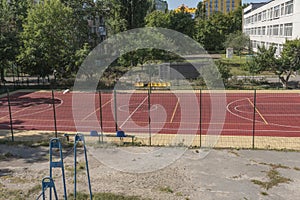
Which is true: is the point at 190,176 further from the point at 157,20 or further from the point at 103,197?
the point at 157,20

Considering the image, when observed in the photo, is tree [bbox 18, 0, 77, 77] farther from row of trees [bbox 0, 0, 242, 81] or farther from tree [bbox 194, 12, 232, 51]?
tree [bbox 194, 12, 232, 51]

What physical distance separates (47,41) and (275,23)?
30.4 metres

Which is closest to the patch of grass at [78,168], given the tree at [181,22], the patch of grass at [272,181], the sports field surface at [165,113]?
the sports field surface at [165,113]

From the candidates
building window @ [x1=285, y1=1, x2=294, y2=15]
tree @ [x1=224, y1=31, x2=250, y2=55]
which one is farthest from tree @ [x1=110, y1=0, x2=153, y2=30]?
tree @ [x1=224, y1=31, x2=250, y2=55]

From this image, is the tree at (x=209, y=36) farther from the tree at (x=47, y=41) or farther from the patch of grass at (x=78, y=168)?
the patch of grass at (x=78, y=168)

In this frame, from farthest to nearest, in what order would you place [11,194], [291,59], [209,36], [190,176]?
[209,36]
[291,59]
[190,176]
[11,194]

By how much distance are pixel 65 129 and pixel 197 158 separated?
26.0 ft

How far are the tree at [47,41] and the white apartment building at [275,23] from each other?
19086mm

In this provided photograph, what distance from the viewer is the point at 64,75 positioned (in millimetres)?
29094

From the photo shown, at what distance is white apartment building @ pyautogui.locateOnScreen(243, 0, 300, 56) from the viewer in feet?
115

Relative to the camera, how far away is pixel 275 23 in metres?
43.7

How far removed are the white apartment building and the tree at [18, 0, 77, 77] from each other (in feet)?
62.6

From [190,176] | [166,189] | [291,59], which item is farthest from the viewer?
[291,59]

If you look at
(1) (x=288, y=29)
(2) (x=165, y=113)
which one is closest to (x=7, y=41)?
(2) (x=165, y=113)
